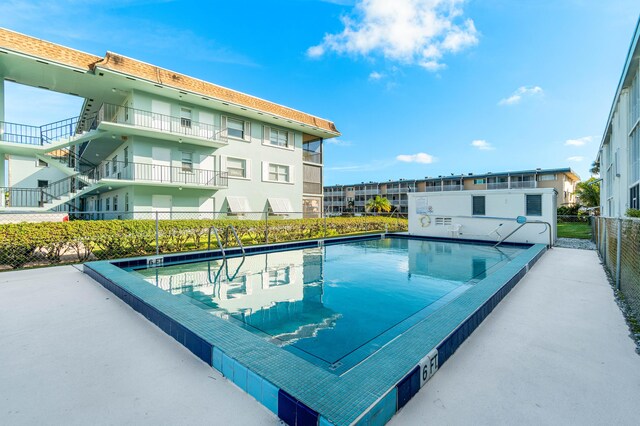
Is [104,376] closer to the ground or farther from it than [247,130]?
closer to the ground

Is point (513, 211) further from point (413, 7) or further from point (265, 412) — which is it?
point (265, 412)

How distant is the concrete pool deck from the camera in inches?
81.0

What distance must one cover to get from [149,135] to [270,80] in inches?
419

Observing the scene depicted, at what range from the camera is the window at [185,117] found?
16375mm

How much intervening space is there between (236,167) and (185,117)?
400 centimetres

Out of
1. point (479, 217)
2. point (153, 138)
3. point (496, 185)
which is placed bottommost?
point (479, 217)

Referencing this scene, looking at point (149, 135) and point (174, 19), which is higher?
point (174, 19)

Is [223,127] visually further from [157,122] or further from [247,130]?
[157,122]

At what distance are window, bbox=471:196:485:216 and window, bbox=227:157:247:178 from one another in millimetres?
13258

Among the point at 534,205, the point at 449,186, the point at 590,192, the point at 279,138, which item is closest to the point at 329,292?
the point at 534,205

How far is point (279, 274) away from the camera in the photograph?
23.6 ft

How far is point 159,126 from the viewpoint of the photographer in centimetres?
1524

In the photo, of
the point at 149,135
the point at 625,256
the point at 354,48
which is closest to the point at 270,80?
the point at 354,48

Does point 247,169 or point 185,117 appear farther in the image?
point 247,169
